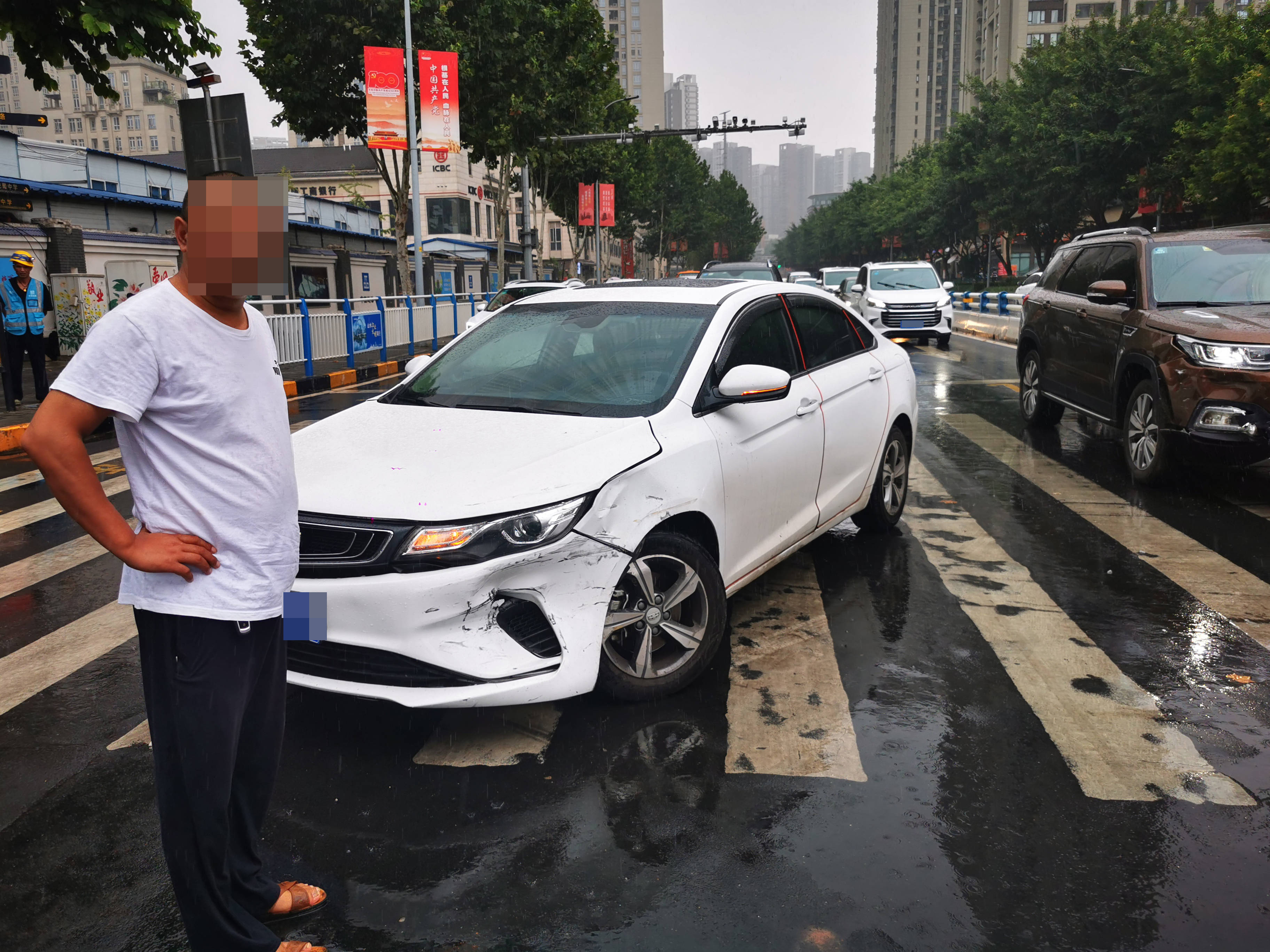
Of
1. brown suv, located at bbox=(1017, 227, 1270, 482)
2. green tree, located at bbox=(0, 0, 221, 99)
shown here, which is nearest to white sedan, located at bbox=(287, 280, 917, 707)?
brown suv, located at bbox=(1017, 227, 1270, 482)

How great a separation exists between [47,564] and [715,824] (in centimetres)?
503

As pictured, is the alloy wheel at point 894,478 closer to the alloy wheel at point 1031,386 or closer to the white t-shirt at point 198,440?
the white t-shirt at point 198,440

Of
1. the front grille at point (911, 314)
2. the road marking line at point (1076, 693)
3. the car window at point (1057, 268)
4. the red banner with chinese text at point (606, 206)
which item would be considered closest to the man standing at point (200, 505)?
the road marking line at point (1076, 693)

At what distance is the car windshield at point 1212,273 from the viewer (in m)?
7.89

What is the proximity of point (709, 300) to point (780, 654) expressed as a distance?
1.67 m

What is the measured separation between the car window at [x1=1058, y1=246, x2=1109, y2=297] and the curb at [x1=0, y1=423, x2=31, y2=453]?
10493mm

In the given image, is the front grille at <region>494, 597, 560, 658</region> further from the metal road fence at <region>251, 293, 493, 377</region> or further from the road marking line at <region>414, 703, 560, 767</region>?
the metal road fence at <region>251, 293, 493, 377</region>

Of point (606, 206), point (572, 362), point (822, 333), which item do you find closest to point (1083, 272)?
point (822, 333)

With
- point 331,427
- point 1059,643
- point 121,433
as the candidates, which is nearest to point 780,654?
point 1059,643

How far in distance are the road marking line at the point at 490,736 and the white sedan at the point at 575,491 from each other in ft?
0.99

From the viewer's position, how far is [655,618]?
3.94 meters

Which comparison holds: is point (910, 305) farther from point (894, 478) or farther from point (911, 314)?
point (894, 478)

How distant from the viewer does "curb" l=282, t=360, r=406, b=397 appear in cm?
1622

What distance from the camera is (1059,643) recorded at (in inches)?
Result: 187
